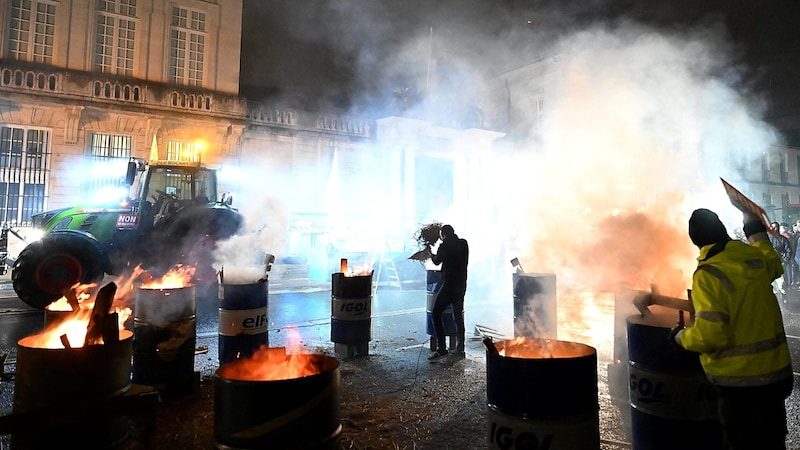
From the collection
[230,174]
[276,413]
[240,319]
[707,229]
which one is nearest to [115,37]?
[230,174]

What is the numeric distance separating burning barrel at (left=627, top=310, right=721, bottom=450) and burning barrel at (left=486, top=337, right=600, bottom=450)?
2.30 ft

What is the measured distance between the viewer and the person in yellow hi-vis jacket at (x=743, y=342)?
2402 mm

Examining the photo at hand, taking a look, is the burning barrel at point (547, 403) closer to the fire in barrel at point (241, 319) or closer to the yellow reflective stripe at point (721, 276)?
the yellow reflective stripe at point (721, 276)

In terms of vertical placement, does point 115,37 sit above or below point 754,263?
above

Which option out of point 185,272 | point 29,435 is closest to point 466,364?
point 29,435

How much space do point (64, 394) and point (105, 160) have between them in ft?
55.0

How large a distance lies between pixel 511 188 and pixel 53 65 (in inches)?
723

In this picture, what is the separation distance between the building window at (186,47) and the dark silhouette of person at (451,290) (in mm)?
16922

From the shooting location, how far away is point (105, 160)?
16.7 m

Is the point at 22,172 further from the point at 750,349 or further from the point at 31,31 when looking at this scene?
the point at 750,349

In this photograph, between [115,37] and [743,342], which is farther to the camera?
[115,37]

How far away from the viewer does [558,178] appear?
10062 mm

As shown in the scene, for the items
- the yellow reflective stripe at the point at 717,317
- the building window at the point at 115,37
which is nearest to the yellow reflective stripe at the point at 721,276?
the yellow reflective stripe at the point at 717,317

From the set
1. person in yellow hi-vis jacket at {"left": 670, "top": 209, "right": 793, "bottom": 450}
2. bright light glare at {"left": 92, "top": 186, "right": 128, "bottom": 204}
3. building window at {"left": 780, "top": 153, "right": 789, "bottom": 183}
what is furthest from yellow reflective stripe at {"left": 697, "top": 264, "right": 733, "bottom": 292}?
building window at {"left": 780, "top": 153, "right": 789, "bottom": 183}
